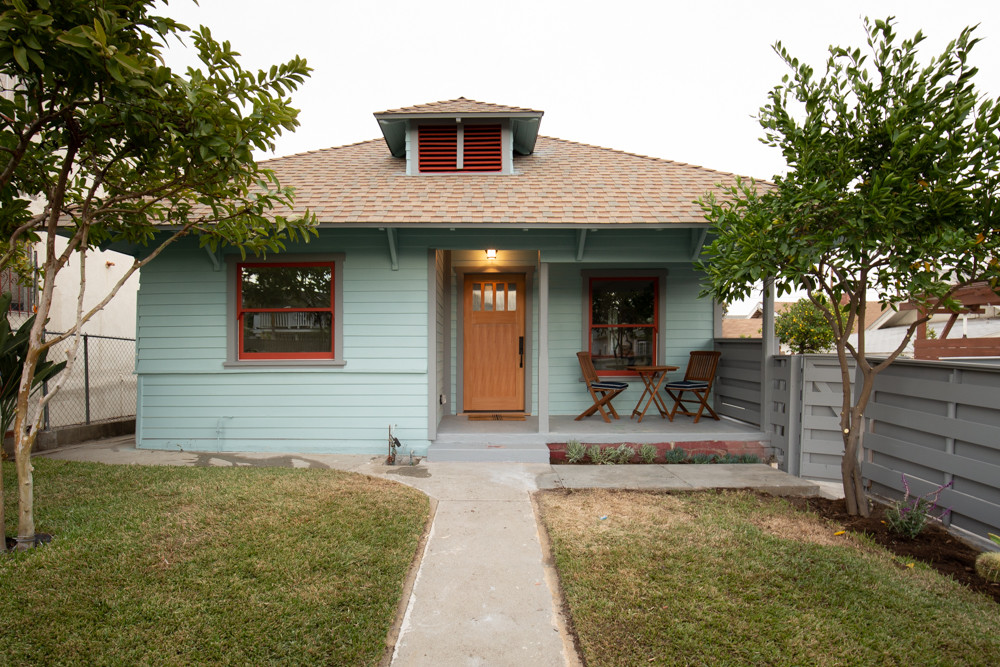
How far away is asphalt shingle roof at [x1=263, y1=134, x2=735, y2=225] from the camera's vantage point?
19.3ft

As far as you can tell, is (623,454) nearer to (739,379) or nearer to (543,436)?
(543,436)

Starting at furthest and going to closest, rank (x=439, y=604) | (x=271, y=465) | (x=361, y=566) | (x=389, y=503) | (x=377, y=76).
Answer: (x=377, y=76) → (x=271, y=465) → (x=389, y=503) → (x=361, y=566) → (x=439, y=604)

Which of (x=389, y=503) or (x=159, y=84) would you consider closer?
(x=159, y=84)

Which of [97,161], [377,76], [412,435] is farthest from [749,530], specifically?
[377,76]

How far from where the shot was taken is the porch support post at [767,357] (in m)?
6.06

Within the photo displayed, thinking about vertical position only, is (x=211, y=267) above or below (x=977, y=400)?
above

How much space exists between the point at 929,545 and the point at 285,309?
662cm

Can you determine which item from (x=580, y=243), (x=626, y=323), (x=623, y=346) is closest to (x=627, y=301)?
(x=626, y=323)

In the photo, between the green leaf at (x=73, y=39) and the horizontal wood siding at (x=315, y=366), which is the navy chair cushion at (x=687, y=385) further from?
the green leaf at (x=73, y=39)

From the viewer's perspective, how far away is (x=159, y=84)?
282 cm

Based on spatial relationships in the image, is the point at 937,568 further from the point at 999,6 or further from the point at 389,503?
the point at 999,6

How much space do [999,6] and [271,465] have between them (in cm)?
1265

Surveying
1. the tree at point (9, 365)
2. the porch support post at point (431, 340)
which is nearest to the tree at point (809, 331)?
the porch support post at point (431, 340)

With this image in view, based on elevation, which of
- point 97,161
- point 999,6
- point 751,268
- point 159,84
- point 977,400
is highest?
point 999,6
